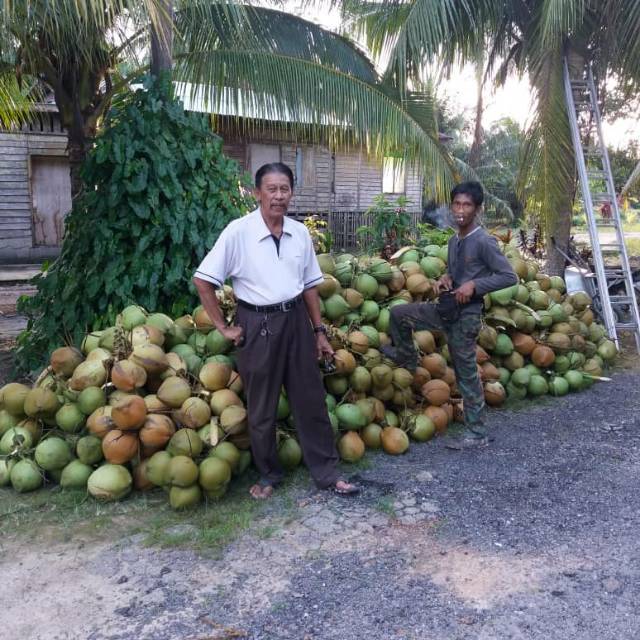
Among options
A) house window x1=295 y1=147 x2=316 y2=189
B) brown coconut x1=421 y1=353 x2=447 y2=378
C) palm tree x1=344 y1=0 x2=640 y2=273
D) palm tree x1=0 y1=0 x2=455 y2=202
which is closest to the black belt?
brown coconut x1=421 y1=353 x2=447 y2=378

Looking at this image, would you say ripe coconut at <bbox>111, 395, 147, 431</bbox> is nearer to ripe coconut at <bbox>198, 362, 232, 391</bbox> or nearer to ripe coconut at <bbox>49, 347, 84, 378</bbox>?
ripe coconut at <bbox>198, 362, 232, 391</bbox>

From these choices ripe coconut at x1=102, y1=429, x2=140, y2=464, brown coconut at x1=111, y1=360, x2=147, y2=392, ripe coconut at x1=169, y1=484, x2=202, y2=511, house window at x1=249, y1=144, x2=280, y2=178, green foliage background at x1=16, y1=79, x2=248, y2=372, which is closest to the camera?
ripe coconut at x1=169, y1=484, x2=202, y2=511

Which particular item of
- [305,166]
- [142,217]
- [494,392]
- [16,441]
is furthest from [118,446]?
[305,166]

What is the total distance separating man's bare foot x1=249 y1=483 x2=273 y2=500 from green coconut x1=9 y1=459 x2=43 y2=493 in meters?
1.26

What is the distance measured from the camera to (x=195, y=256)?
17.8 feet

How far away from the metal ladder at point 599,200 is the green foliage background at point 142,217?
4.43 metres

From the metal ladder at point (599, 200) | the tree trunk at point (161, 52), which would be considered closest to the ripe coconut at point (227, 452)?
the tree trunk at point (161, 52)

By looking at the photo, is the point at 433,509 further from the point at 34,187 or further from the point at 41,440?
the point at 34,187

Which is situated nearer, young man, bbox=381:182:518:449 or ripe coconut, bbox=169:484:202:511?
ripe coconut, bbox=169:484:202:511

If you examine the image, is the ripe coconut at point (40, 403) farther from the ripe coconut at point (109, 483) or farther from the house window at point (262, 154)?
the house window at point (262, 154)

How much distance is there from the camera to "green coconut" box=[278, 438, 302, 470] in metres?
4.05

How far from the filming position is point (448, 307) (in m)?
4.39

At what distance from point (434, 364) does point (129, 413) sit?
2278mm

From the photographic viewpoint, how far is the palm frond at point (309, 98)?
21.9 feet
